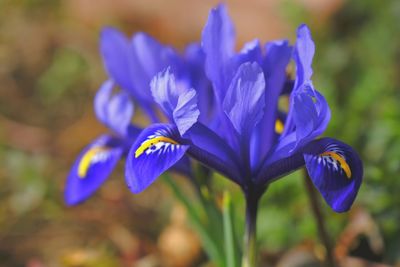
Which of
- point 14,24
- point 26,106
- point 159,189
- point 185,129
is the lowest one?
point 159,189

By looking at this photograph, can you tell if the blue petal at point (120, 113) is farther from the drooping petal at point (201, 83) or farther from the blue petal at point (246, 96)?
the blue petal at point (246, 96)

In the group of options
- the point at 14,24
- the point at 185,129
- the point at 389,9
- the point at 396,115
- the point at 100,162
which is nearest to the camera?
the point at 185,129

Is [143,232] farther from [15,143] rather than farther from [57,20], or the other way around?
[57,20]

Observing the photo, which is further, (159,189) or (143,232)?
(159,189)

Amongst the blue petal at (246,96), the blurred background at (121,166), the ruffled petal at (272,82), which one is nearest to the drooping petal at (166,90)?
the blue petal at (246,96)

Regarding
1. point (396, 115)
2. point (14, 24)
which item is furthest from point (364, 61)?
point (14, 24)

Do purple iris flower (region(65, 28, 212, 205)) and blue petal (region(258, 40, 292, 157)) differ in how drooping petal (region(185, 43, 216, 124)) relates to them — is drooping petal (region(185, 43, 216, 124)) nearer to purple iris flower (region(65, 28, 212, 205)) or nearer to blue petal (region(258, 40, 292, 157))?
purple iris flower (region(65, 28, 212, 205))

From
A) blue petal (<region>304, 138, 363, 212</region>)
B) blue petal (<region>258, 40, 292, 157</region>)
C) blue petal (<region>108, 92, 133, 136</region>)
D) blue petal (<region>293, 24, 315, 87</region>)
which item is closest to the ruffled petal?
blue petal (<region>258, 40, 292, 157</region>)

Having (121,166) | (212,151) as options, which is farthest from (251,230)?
(121,166)
